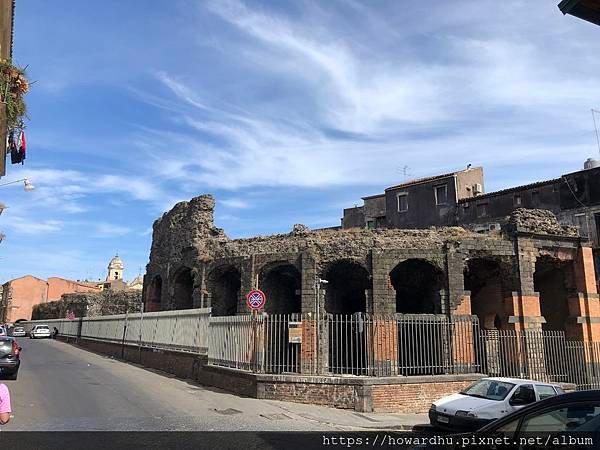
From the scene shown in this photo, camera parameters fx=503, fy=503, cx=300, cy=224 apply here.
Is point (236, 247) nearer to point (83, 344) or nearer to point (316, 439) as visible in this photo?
point (316, 439)

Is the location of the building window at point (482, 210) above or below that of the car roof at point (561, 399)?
above

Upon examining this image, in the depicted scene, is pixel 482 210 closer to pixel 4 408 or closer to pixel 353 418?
pixel 353 418

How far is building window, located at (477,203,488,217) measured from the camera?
34.5 meters

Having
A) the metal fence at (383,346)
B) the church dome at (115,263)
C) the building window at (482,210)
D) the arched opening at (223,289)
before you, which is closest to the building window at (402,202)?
the building window at (482,210)

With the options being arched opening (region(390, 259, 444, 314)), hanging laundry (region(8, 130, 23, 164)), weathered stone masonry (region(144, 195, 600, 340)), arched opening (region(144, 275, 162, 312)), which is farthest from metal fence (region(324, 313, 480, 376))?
arched opening (region(144, 275, 162, 312))

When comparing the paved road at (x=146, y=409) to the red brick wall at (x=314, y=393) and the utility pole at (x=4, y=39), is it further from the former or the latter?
the utility pole at (x=4, y=39)

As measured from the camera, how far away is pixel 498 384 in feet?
37.6

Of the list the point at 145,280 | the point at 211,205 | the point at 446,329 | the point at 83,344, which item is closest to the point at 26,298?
the point at 83,344

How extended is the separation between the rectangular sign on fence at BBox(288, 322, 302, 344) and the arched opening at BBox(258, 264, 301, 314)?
5.50 m

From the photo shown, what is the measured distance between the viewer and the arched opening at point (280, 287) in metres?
21.0

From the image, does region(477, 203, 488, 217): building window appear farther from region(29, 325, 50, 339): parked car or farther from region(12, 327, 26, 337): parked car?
region(12, 327, 26, 337): parked car

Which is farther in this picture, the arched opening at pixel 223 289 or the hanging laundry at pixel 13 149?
the arched opening at pixel 223 289

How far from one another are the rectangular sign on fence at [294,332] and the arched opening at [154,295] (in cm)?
1510

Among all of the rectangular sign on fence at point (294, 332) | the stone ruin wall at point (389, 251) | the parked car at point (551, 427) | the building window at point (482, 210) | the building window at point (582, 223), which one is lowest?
the parked car at point (551, 427)
